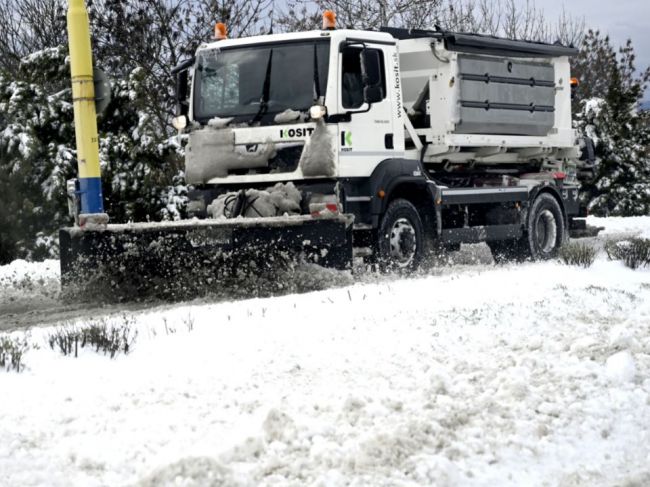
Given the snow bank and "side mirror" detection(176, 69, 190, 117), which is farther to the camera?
"side mirror" detection(176, 69, 190, 117)

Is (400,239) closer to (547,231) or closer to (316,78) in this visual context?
(316,78)

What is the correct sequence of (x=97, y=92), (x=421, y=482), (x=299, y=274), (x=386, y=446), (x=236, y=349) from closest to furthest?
(x=421, y=482), (x=386, y=446), (x=236, y=349), (x=299, y=274), (x=97, y=92)

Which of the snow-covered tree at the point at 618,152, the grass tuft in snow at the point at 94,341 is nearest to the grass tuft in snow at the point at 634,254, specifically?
the grass tuft in snow at the point at 94,341

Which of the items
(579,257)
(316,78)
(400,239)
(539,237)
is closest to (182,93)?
(316,78)

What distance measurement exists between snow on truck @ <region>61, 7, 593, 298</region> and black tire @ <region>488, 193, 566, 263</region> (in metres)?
0.81

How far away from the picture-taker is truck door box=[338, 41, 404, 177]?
39.6 ft

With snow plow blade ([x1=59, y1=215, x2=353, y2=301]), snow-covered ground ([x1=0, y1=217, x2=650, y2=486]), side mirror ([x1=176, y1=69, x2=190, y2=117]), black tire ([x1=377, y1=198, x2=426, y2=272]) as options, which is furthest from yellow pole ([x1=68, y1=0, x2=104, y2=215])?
snow-covered ground ([x1=0, y1=217, x2=650, y2=486])

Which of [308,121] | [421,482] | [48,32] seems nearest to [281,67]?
[308,121]

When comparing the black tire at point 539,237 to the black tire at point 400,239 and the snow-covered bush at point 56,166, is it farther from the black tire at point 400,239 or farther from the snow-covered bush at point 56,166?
the snow-covered bush at point 56,166

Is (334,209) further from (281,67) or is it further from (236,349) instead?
(236,349)

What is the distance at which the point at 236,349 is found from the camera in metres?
7.13

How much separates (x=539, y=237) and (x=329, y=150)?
5.28 m

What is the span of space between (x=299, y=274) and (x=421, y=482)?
678cm

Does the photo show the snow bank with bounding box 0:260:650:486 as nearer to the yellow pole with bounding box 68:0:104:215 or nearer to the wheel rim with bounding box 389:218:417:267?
the wheel rim with bounding box 389:218:417:267
